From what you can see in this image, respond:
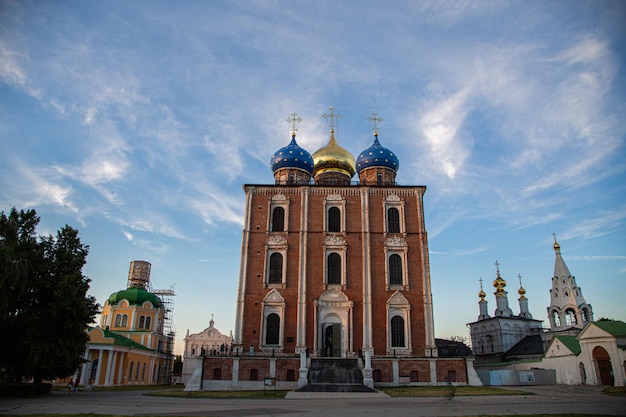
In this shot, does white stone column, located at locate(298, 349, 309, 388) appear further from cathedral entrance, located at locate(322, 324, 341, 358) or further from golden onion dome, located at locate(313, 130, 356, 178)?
golden onion dome, located at locate(313, 130, 356, 178)

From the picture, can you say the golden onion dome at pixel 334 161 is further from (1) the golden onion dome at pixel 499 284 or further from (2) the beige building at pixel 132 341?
(1) the golden onion dome at pixel 499 284

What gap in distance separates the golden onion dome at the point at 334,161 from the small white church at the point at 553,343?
19.3m

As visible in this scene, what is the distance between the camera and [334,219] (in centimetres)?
3462

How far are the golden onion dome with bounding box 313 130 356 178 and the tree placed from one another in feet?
70.6

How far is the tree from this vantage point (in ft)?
72.3

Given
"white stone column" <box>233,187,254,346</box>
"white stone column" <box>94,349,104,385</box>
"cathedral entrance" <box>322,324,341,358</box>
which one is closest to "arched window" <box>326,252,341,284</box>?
"cathedral entrance" <box>322,324,341,358</box>

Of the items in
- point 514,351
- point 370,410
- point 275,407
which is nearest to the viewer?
point 370,410

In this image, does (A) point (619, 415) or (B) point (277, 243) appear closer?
(A) point (619, 415)

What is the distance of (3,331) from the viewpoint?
72.6ft

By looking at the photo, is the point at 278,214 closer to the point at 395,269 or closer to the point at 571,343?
the point at 395,269

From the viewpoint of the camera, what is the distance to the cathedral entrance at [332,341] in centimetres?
3125

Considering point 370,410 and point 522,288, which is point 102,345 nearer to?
point 370,410

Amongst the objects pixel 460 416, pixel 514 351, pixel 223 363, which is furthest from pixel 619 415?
pixel 514 351

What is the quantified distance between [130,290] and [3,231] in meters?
32.5
